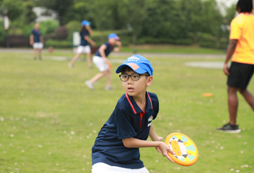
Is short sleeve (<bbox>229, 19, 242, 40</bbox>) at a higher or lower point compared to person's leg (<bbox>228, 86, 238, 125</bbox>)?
higher

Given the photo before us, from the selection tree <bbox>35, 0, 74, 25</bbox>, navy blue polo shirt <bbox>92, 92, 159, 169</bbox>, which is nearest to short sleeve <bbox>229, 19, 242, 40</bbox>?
navy blue polo shirt <bbox>92, 92, 159, 169</bbox>

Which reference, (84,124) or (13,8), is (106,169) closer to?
(84,124)

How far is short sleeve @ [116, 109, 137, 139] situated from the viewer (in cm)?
311

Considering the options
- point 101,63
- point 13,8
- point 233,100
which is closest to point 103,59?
point 101,63

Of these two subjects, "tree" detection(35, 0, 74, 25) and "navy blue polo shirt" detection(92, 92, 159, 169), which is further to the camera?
"tree" detection(35, 0, 74, 25)

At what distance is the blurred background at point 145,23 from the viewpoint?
43.8 metres

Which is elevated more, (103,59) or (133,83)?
(133,83)

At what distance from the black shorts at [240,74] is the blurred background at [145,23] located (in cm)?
3682

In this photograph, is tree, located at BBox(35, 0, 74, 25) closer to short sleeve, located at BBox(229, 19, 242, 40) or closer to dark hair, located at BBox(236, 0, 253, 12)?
dark hair, located at BBox(236, 0, 253, 12)

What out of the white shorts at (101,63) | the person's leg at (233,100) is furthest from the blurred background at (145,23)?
the person's leg at (233,100)

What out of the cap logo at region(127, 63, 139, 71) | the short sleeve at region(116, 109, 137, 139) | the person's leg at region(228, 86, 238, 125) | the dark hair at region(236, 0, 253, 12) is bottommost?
the person's leg at region(228, 86, 238, 125)

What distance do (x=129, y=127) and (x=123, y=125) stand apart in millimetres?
55

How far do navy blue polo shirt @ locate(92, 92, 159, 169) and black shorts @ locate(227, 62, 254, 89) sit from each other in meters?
3.93

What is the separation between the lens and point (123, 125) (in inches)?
123
